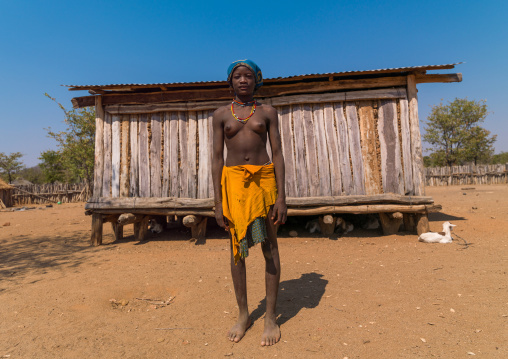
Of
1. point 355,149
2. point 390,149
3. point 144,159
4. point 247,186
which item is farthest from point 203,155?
point 247,186

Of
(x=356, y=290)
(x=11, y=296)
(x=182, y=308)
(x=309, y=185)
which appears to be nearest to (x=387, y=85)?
(x=309, y=185)

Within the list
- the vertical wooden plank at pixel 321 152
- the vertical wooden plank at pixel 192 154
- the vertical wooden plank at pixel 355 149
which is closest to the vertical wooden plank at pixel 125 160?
the vertical wooden plank at pixel 192 154

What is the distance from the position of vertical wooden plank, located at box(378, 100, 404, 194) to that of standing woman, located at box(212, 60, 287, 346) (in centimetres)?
407

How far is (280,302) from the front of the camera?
10.1 feet

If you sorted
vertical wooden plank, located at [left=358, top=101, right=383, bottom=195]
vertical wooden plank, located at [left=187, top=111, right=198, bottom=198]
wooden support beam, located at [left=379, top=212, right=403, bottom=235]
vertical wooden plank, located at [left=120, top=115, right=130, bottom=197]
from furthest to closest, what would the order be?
vertical wooden plank, located at [left=120, top=115, right=130, bottom=197] → vertical wooden plank, located at [left=187, top=111, right=198, bottom=198] → wooden support beam, located at [left=379, top=212, right=403, bottom=235] → vertical wooden plank, located at [left=358, top=101, right=383, bottom=195]

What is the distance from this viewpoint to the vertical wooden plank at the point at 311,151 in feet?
20.1

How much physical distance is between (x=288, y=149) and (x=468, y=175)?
827 inches

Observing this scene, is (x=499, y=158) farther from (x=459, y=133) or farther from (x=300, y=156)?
(x=300, y=156)

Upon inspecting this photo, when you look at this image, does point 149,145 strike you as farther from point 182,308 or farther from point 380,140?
point 380,140

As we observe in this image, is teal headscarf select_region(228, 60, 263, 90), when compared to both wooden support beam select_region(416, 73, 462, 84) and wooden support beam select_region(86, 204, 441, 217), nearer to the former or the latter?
wooden support beam select_region(86, 204, 441, 217)

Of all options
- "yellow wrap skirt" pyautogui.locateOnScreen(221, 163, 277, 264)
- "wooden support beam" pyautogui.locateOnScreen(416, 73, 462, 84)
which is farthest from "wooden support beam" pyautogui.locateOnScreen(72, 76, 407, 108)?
"yellow wrap skirt" pyautogui.locateOnScreen(221, 163, 277, 264)

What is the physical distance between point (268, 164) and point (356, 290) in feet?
6.01

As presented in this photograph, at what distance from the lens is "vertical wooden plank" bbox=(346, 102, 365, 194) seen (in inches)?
236

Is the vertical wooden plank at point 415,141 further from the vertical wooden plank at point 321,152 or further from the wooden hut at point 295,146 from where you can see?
the vertical wooden plank at point 321,152
